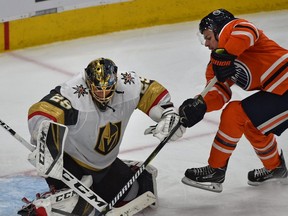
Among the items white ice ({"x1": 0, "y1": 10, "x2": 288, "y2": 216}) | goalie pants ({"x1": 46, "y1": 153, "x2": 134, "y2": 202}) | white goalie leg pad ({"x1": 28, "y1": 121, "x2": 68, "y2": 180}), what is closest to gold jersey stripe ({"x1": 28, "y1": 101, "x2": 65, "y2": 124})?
white goalie leg pad ({"x1": 28, "y1": 121, "x2": 68, "y2": 180})

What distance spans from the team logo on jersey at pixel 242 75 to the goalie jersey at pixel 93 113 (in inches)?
13.3

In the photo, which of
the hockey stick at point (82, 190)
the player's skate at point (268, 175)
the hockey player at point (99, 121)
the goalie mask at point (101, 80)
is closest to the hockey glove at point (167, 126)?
the hockey player at point (99, 121)

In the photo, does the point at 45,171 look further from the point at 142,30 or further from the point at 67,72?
the point at 142,30

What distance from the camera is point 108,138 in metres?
3.76

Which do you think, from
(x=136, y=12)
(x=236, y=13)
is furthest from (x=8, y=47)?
(x=236, y=13)

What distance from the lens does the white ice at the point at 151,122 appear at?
4.05m

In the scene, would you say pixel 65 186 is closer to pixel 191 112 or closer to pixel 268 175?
pixel 191 112

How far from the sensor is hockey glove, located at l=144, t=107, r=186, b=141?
3705 mm

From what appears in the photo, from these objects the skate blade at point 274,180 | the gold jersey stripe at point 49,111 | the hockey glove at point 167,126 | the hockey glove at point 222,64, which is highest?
the hockey glove at point 222,64

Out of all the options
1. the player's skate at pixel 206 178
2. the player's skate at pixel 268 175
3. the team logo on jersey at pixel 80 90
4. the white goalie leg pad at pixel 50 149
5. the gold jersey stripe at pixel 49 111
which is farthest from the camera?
the player's skate at pixel 268 175

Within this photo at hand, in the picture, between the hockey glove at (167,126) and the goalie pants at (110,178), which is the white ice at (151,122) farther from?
the hockey glove at (167,126)

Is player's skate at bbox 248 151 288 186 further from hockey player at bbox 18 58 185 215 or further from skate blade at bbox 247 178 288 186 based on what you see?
hockey player at bbox 18 58 185 215

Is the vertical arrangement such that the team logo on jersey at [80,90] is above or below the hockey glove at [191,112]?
above

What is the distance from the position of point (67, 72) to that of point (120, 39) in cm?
75
